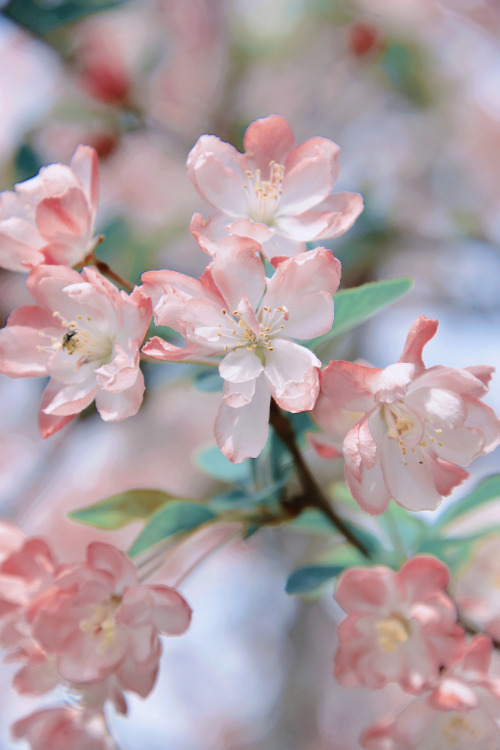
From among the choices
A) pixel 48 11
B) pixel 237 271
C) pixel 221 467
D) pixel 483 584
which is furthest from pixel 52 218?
pixel 483 584

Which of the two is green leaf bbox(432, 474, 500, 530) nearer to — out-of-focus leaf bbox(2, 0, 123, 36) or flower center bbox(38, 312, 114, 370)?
flower center bbox(38, 312, 114, 370)

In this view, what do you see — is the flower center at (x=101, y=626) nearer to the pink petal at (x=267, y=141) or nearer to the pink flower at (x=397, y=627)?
the pink flower at (x=397, y=627)

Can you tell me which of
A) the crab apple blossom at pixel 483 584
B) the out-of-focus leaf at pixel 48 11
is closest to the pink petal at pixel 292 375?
the crab apple blossom at pixel 483 584

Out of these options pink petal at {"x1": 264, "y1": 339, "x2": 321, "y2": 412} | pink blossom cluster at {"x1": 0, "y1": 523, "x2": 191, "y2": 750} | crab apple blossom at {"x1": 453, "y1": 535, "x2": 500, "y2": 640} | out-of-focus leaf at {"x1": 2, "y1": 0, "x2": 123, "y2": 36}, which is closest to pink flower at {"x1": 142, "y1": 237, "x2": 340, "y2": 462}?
pink petal at {"x1": 264, "y1": 339, "x2": 321, "y2": 412}

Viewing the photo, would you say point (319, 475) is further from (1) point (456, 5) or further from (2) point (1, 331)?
(1) point (456, 5)

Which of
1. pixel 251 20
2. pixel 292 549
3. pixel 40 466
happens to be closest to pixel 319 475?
pixel 292 549

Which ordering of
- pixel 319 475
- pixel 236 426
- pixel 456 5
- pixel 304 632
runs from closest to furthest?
pixel 236 426 → pixel 319 475 → pixel 304 632 → pixel 456 5
